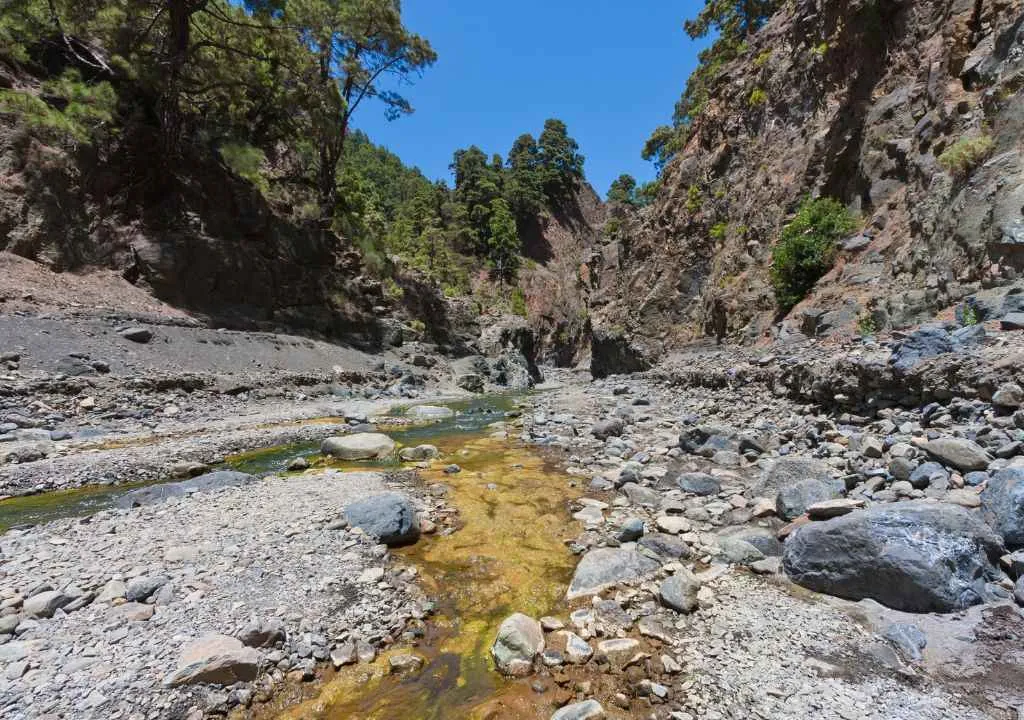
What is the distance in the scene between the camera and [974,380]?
5.41 m

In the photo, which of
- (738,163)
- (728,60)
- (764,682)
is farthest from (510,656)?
(728,60)

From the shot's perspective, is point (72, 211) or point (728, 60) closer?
point (72, 211)

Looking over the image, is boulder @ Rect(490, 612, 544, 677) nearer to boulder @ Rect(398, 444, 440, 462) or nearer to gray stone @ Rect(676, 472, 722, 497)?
gray stone @ Rect(676, 472, 722, 497)

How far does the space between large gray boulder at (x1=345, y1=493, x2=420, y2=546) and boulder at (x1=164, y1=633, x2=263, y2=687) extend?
1.97 metres

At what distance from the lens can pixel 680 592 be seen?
144 inches

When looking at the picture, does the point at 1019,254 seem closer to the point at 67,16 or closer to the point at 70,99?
the point at 70,99

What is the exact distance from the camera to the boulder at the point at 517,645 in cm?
321

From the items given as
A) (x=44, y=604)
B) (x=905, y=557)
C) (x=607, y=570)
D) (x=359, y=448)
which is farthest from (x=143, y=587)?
(x=905, y=557)

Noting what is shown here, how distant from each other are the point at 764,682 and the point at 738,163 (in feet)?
83.9

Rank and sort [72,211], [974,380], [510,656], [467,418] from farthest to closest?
[72,211] < [467,418] < [974,380] < [510,656]

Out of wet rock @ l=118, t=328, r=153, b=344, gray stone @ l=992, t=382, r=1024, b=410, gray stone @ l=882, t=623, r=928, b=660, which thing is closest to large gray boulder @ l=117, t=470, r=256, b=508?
gray stone @ l=882, t=623, r=928, b=660

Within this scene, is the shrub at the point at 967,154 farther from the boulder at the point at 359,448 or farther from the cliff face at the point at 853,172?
the boulder at the point at 359,448

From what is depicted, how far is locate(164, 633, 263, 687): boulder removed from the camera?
9.47 ft

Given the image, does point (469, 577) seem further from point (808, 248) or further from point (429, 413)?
point (808, 248)
